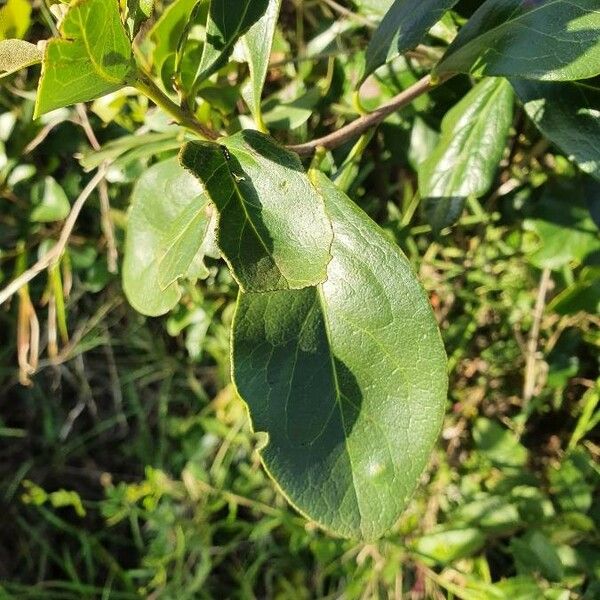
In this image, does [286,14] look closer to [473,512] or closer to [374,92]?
[374,92]

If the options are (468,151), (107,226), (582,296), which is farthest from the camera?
(107,226)

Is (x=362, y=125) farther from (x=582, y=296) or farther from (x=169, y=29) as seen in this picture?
(x=582, y=296)

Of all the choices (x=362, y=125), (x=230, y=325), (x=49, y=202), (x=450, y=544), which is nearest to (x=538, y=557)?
(x=450, y=544)

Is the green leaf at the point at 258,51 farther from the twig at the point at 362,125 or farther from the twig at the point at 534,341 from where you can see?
the twig at the point at 534,341

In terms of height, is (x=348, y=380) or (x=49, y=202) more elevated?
(x=348, y=380)

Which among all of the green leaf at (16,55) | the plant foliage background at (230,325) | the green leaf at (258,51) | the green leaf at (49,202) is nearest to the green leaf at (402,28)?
the plant foliage background at (230,325)

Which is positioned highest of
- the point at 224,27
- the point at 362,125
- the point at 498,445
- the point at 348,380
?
the point at 224,27
